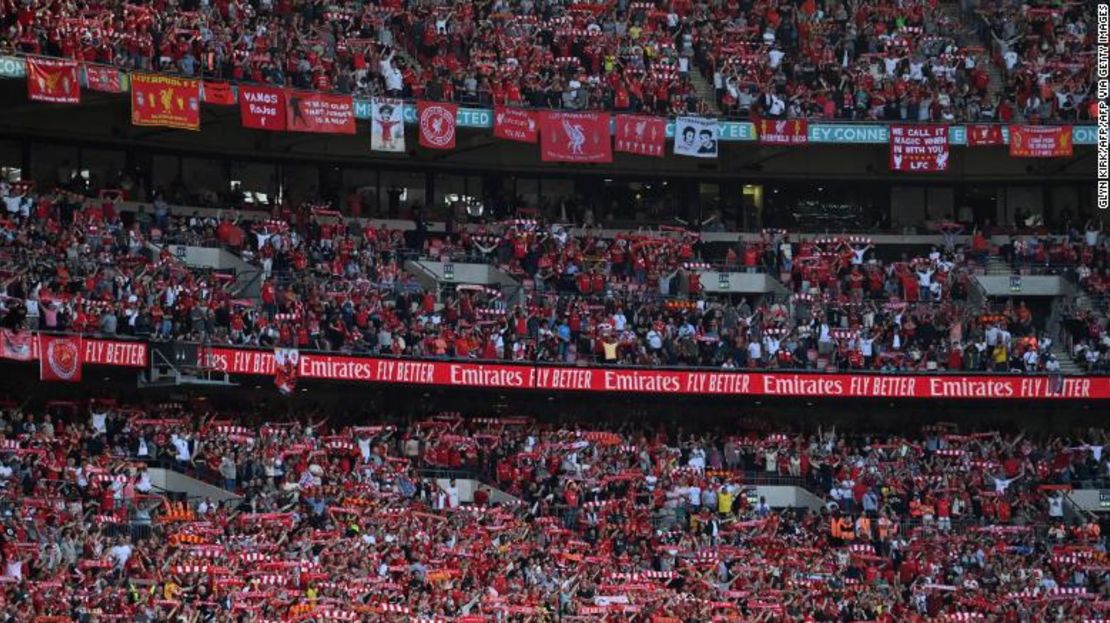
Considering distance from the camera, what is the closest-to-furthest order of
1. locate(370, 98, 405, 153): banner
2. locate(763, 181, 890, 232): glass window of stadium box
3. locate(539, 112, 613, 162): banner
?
locate(370, 98, 405, 153): banner → locate(539, 112, 613, 162): banner → locate(763, 181, 890, 232): glass window of stadium box

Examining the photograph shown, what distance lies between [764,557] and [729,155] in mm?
15065

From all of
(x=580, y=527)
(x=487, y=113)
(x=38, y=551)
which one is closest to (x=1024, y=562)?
(x=580, y=527)

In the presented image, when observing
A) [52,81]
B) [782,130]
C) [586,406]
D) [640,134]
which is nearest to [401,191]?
[640,134]

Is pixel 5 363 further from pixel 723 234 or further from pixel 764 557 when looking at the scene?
pixel 723 234

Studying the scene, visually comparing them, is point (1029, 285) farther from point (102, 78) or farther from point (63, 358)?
point (63, 358)

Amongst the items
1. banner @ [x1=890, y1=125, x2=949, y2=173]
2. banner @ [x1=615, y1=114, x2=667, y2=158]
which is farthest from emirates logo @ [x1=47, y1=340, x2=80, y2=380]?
banner @ [x1=890, y1=125, x2=949, y2=173]

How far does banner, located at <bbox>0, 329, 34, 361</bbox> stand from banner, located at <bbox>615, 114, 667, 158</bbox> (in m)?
15.7

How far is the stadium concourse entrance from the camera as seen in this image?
143 ft

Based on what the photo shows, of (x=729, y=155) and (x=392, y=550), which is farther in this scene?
(x=729, y=155)

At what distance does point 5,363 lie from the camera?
135 ft

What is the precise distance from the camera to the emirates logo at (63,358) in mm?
39406

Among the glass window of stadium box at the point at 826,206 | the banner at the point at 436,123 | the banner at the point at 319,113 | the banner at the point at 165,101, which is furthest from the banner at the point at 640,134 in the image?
the banner at the point at 165,101

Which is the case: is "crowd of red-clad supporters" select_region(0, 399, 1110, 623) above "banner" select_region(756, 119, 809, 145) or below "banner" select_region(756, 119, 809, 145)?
below

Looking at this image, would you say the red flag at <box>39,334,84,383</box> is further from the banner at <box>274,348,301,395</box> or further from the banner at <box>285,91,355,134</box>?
the banner at <box>285,91,355,134</box>
